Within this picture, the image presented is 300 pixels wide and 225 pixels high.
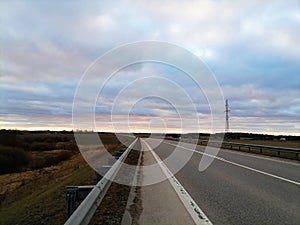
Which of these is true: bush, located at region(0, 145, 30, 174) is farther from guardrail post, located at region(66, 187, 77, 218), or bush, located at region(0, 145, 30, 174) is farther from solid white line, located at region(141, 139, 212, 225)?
guardrail post, located at region(66, 187, 77, 218)

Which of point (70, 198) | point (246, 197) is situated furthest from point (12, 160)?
point (70, 198)

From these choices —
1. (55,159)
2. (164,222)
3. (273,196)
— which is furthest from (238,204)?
(55,159)

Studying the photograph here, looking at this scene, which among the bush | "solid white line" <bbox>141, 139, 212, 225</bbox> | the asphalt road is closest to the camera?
"solid white line" <bbox>141, 139, 212, 225</bbox>

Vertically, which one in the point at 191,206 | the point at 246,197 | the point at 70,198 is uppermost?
the point at 70,198

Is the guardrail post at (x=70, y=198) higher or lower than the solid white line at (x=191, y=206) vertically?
higher

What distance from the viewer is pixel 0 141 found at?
35.2 meters

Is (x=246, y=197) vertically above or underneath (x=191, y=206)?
above

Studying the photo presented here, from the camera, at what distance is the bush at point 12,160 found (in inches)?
1042

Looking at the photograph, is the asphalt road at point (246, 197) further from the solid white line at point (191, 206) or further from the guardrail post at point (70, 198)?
the guardrail post at point (70, 198)

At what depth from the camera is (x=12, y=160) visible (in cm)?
2866

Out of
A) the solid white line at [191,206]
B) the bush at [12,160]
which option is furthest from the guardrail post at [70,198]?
the bush at [12,160]

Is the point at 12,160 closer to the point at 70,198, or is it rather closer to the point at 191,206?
the point at 191,206

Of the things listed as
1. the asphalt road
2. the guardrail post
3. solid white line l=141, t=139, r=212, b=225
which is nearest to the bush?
the asphalt road

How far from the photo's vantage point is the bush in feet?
86.8
